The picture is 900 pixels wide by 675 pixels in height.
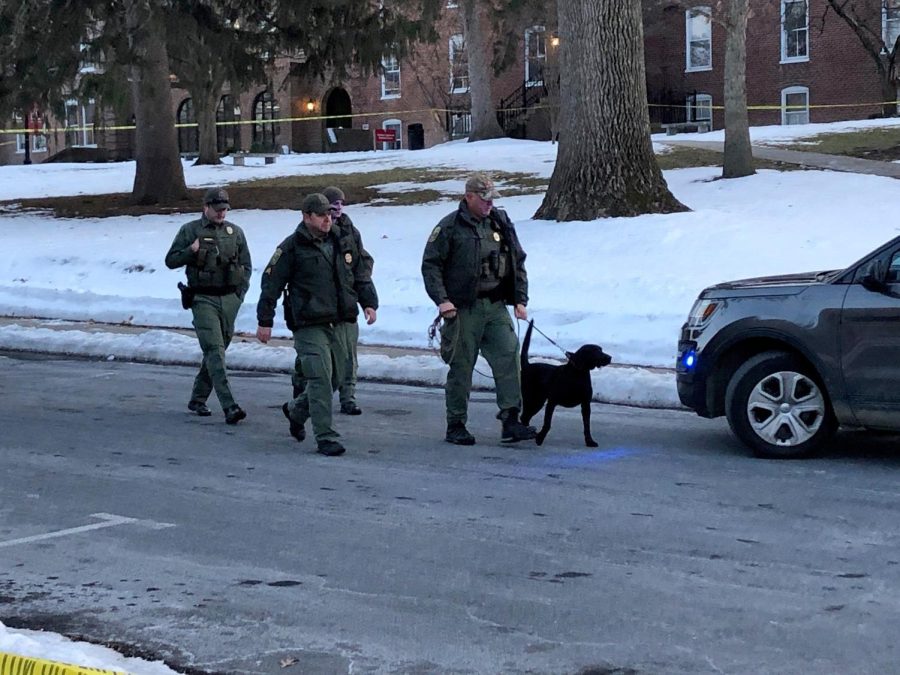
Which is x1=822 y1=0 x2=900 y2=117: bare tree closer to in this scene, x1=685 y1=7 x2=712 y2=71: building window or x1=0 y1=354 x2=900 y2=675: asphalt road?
x1=685 y1=7 x2=712 y2=71: building window

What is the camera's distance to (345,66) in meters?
26.0

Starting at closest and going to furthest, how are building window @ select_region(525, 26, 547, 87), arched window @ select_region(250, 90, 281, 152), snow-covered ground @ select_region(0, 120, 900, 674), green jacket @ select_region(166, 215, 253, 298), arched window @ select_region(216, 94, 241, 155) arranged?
1. green jacket @ select_region(166, 215, 253, 298)
2. snow-covered ground @ select_region(0, 120, 900, 674)
3. building window @ select_region(525, 26, 547, 87)
4. arched window @ select_region(250, 90, 281, 152)
5. arched window @ select_region(216, 94, 241, 155)

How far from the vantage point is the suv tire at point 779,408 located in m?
9.00

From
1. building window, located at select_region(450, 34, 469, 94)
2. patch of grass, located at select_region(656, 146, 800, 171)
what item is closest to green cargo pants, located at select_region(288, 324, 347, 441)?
patch of grass, located at select_region(656, 146, 800, 171)

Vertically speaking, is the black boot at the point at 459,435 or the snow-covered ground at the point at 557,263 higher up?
the snow-covered ground at the point at 557,263

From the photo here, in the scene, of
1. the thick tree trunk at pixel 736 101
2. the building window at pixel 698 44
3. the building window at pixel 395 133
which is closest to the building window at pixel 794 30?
the building window at pixel 698 44

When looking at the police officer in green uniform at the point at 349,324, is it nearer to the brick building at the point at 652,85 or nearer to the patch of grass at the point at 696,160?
the patch of grass at the point at 696,160

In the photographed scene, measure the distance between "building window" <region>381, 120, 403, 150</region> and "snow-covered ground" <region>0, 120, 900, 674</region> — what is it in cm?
2848

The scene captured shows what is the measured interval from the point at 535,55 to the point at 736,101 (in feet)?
89.0

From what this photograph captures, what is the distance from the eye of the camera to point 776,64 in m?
45.4

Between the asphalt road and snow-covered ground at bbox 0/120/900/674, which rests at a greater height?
snow-covered ground at bbox 0/120/900/674

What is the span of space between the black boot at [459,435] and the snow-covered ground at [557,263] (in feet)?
7.77

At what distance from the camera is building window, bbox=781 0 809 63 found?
144ft

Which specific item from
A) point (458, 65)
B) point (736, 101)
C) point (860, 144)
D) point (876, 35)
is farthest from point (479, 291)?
point (458, 65)
